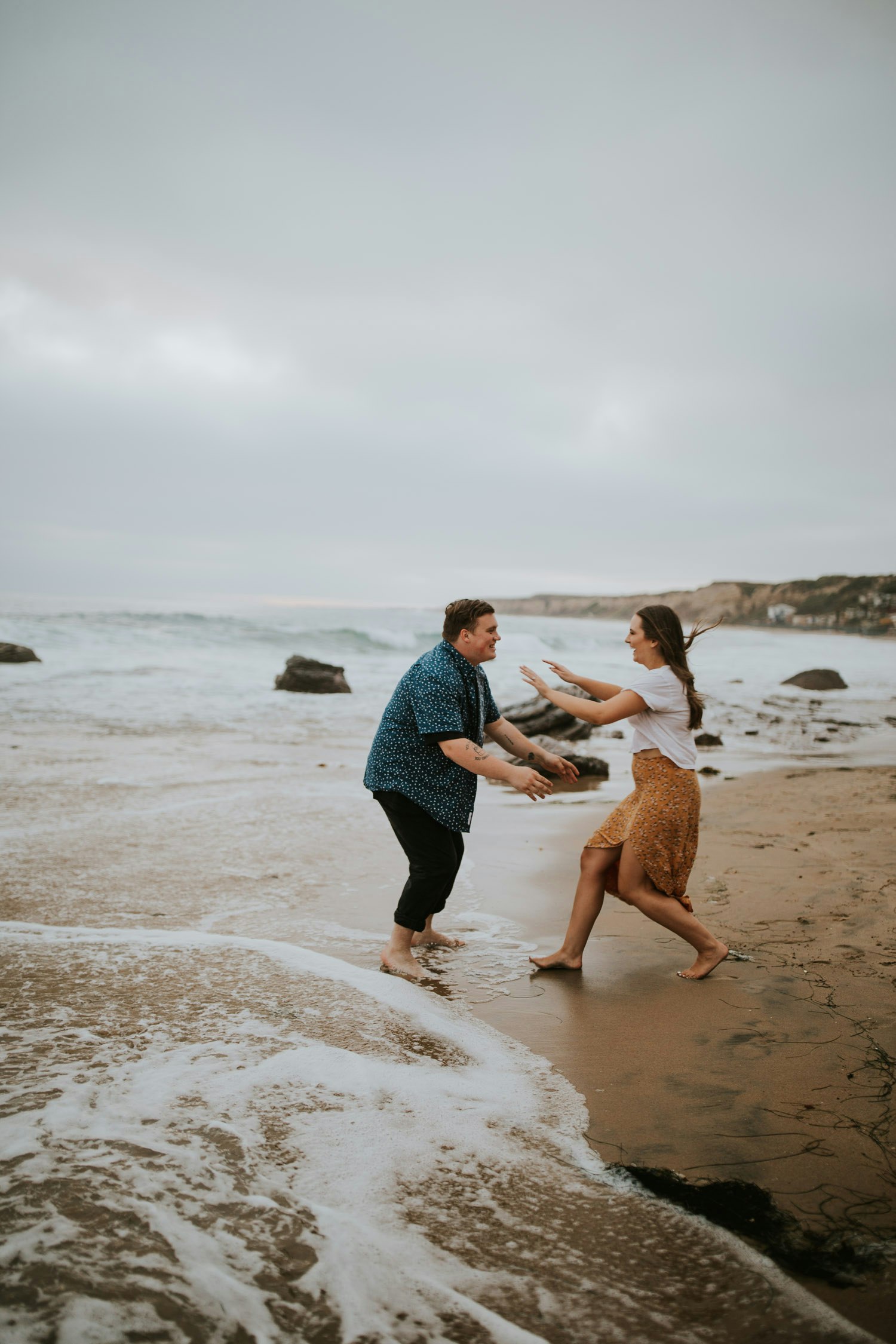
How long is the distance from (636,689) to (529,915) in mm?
1894

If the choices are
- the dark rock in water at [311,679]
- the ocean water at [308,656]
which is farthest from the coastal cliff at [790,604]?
the dark rock in water at [311,679]

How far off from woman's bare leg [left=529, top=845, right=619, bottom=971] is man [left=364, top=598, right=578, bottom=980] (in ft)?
1.55

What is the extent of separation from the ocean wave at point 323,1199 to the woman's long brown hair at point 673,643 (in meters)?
1.80

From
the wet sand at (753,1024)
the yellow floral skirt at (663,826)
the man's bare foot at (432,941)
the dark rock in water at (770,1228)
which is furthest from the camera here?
the man's bare foot at (432,941)

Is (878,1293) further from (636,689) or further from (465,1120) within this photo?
(636,689)

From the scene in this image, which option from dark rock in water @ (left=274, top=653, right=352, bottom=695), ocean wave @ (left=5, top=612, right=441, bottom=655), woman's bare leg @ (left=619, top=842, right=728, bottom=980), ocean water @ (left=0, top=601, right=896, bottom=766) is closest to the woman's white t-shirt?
woman's bare leg @ (left=619, top=842, right=728, bottom=980)

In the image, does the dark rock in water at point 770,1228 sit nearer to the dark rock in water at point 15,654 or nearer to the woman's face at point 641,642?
the woman's face at point 641,642

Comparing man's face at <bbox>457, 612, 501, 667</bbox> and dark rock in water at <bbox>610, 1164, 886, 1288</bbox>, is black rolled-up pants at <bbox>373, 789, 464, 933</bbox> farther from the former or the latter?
dark rock in water at <bbox>610, 1164, 886, 1288</bbox>

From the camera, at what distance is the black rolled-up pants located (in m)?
4.13

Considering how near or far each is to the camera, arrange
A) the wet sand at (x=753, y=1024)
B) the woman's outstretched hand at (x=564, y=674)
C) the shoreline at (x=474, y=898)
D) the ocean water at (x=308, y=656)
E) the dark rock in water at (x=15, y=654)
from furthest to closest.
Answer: the dark rock in water at (x=15, y=654) → the ocean water at (x=308, y=656) → the woman's outstretched hand at (x=564, y=674) → the shoreline at (x=474, y=898) → the wet sand at (x=753, y=1024)

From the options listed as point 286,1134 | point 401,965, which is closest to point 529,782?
point 401,965

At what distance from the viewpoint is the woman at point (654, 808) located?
12.9 feet

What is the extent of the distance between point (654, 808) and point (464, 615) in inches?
52.9

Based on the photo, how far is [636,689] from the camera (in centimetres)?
400
